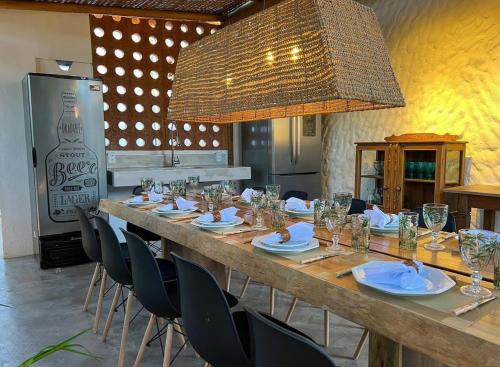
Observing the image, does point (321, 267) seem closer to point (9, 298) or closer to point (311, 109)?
point (311, 109)

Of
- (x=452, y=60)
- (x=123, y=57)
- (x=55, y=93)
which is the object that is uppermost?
(x=123, y=57)

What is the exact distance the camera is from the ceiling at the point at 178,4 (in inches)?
187

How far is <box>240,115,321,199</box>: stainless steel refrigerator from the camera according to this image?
5.28 metres

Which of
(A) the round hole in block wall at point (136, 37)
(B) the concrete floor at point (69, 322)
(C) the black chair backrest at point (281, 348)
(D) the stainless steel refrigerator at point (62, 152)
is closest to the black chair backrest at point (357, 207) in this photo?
(B) the concrete floor at point (69, 322)

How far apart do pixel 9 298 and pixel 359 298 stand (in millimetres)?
3291

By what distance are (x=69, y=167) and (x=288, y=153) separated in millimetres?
2663

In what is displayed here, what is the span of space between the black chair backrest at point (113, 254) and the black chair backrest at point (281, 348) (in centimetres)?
135

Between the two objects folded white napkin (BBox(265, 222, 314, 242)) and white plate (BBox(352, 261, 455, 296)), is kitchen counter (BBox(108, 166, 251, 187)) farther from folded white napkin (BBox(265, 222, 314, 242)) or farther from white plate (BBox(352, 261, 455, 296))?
white plate (BBox(352, 261, 455, 296))

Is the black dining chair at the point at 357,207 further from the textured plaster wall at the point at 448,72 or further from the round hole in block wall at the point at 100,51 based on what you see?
the round hole in block wall at the point at 100,51

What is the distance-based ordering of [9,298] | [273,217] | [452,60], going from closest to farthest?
[273,217] < [9,298] < [452,60]

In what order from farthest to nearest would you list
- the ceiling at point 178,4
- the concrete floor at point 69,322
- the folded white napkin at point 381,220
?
the ceiling at point 178,4 → the concrete floor at point 69,322 → the folded white napkin at point 381,220

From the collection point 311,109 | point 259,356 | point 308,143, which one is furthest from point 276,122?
point 259,356

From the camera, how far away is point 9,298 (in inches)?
136

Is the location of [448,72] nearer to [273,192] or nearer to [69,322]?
[273,192]
